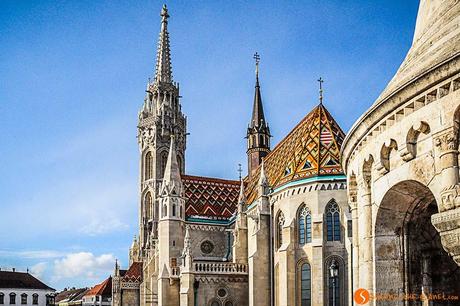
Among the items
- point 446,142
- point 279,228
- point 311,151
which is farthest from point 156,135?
point 446,142

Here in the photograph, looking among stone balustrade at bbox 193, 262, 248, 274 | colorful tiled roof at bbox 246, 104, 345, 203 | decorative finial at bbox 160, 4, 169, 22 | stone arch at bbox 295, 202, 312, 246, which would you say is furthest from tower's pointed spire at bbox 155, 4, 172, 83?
stone arch at bbox 295, 202, 312, 246

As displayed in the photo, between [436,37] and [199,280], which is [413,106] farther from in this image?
[199,280]

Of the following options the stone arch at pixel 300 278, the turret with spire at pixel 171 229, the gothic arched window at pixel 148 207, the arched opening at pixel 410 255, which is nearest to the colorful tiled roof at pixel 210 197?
the turret with spire at pixel 171 229

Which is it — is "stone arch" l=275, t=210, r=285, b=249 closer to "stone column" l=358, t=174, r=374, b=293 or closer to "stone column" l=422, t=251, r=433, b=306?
"stone column" l=358, t=174, r=374, b=293

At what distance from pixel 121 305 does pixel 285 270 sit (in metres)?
26.2

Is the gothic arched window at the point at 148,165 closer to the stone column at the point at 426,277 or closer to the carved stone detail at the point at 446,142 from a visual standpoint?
the stone column at the point at 426,277

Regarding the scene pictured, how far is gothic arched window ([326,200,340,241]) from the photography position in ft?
119

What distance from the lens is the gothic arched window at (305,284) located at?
36.4 meters

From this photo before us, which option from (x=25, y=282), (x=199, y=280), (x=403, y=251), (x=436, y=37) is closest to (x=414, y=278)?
(x=403, y=251)

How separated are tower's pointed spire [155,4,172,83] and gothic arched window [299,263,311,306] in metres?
36.5

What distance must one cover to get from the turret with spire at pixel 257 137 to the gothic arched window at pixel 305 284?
21783 mm

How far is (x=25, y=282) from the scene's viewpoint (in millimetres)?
76875

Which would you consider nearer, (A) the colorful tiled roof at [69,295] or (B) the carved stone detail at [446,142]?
(B) the carved stone detail at [446,142]

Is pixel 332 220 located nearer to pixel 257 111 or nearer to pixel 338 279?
pixel 338 279
